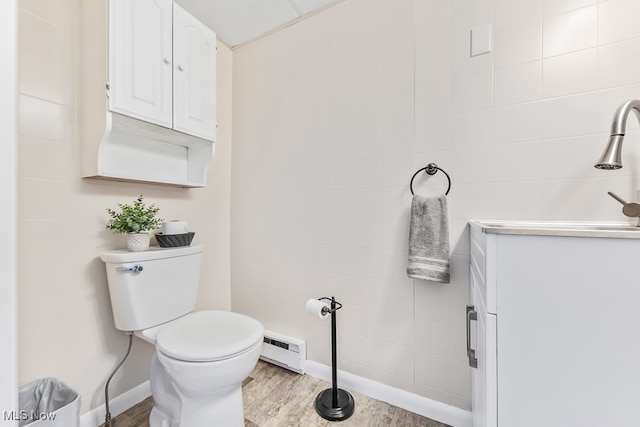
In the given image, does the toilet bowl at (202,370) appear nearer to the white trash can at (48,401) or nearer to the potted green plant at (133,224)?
the white trash can at (48,401)

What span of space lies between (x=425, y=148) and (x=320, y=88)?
2.40 feet

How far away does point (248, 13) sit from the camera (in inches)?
64.9

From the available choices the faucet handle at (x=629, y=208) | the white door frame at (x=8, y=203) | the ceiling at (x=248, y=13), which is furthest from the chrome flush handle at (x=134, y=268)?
the faucet handle at (x=629, y=208)

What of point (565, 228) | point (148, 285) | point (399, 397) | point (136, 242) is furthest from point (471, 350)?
point (136, 242)

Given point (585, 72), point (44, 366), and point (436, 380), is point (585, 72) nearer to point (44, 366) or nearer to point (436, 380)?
point (436, 380)

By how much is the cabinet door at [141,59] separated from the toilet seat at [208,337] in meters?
0.95

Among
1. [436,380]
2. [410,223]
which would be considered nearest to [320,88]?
[410,223]

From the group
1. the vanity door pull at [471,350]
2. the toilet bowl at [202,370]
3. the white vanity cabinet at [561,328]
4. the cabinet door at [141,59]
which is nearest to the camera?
the white vanity cabinet at [561,328]

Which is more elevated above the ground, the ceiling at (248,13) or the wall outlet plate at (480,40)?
the ceiling at (248,13)

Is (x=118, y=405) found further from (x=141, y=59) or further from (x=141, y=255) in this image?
(x=141, y=59)

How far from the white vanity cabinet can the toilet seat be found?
2.74ft

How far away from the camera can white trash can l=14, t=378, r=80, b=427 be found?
37.2 inches

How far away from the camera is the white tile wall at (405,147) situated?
3.41 ft

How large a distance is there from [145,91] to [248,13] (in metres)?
0.86
